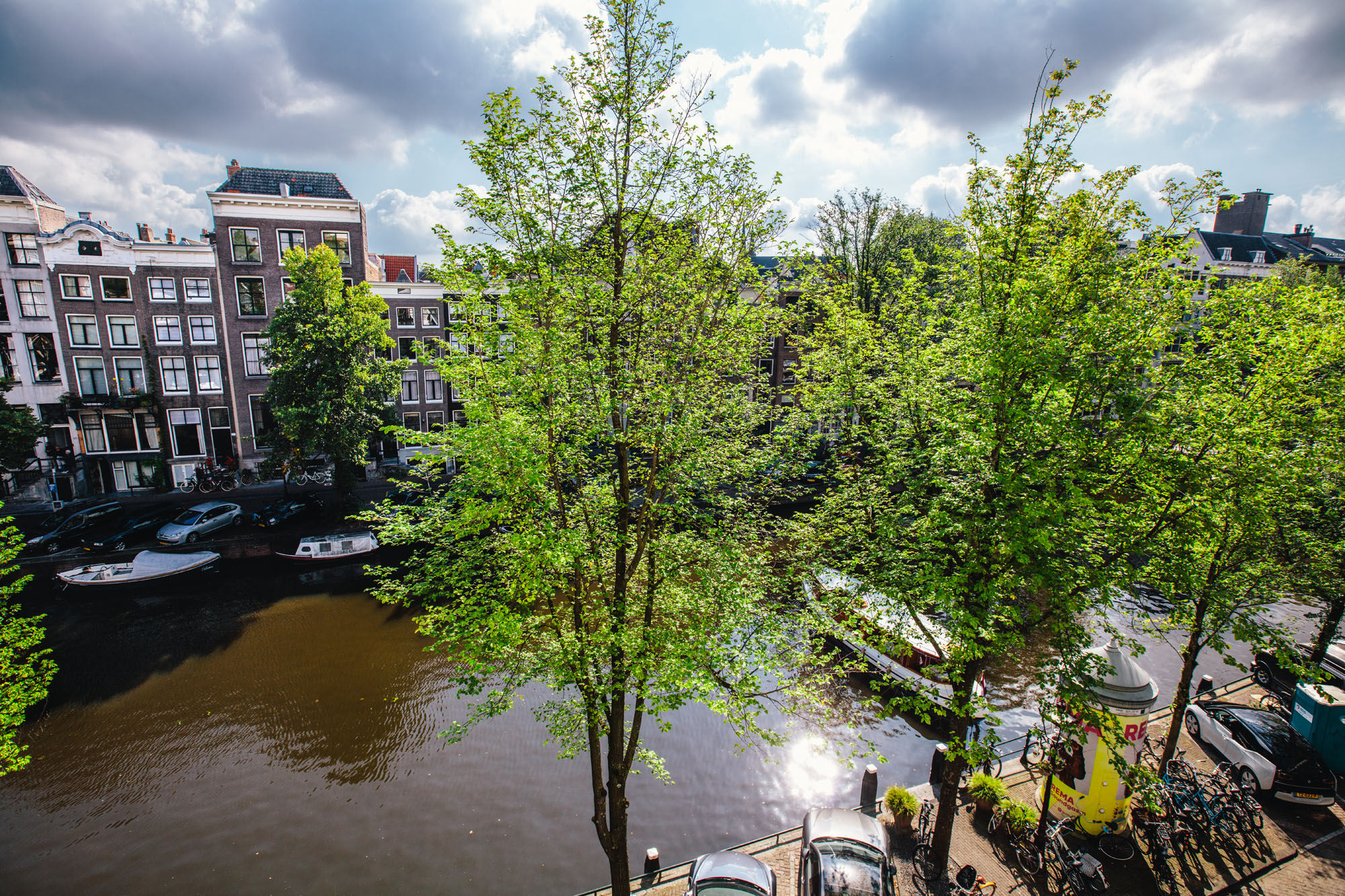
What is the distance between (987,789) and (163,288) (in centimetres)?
4735

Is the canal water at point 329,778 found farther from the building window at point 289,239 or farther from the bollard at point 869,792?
the building window at point 289,239

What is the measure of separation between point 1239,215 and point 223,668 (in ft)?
289

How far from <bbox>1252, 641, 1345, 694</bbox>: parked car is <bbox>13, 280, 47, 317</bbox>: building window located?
2284 inches

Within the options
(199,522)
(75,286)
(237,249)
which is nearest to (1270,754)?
(199,522)

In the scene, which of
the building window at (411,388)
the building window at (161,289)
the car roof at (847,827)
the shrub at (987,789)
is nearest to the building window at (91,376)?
the building window at (161,289)

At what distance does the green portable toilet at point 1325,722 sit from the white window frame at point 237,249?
49.8 m

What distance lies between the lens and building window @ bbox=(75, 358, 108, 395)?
1337 inches

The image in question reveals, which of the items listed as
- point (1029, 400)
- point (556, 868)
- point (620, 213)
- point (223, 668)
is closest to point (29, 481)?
point (223, 668)

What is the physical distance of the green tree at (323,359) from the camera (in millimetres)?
26672

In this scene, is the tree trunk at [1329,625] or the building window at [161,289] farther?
the building window at [161,289]

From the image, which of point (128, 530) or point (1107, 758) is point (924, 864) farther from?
point (128, 530)

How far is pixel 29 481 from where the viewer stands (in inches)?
1289

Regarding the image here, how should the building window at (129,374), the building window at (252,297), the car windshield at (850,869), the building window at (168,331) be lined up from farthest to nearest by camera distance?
1. the building window at (252,297)
2. the building window at (168,331)
3. the building window at (129,374)
4. the car windshield at (850,869)

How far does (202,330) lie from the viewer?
1404 inches
